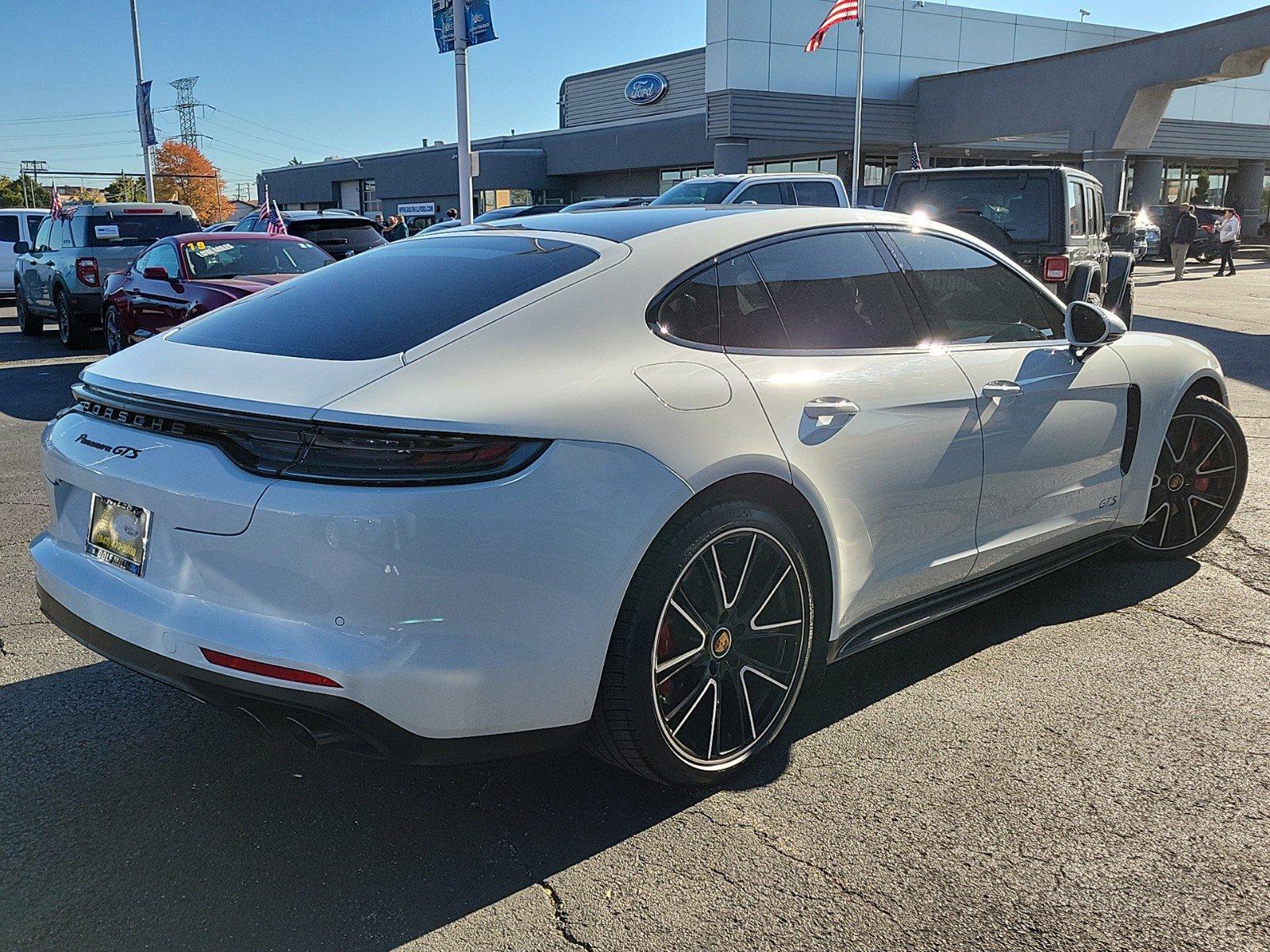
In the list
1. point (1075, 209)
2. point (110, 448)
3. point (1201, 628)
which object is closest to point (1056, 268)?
point (1075, 209)

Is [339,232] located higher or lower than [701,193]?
lower

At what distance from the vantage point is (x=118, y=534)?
9.14ft

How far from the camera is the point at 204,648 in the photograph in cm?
254

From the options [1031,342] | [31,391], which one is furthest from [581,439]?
[31,391]

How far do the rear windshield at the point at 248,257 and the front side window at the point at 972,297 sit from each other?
8.26m

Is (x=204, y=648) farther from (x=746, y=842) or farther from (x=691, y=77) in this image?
(x=691, y=77)

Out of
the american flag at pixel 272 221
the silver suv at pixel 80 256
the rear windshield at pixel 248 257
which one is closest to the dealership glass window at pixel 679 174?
the american flag at pixel 272 221

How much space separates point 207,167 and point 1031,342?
116 meters

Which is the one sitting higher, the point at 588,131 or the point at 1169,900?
the point at 588,131

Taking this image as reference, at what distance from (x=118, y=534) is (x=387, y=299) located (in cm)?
94

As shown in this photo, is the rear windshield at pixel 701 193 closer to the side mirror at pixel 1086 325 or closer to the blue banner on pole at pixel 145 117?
the side mirror at pixel 1086 325

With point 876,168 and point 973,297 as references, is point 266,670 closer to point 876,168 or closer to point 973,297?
point 973,297

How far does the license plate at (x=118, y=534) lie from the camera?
2699 millimetres

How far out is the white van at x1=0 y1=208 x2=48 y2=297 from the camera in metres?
21.4
